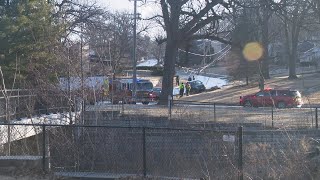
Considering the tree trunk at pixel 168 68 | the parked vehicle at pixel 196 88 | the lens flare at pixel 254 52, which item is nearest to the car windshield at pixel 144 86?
the parked vehicle at pixel 196 88

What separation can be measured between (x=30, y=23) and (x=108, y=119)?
38.8 feet

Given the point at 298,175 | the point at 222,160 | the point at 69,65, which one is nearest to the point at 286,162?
the point at 298,175

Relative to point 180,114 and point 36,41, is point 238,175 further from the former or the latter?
point 36,41

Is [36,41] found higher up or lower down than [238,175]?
higher up

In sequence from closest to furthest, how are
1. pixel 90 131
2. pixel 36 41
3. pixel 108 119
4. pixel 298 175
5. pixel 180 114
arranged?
pixel 298 175 < pixel 90 131 < pixel 108 119 < pixel 180 114 < pixel 36 41

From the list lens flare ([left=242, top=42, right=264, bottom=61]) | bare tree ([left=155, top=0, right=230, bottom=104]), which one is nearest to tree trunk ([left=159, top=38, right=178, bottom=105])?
bare tree ([left=155, top=0, right=230, bottom=104])

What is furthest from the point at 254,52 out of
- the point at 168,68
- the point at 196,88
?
the point at 168,68

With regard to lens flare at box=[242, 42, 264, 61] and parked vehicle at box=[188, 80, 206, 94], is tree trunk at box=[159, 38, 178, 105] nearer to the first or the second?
lens flare at box=[242, 42, 264, 61]

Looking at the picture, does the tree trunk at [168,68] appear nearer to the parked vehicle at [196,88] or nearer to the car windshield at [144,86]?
the car windshield at [144,86]

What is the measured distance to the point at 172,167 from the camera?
12344 mm

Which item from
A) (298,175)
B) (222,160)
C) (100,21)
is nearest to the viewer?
(298,175)

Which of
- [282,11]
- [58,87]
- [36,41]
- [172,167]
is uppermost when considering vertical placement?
[282,11]

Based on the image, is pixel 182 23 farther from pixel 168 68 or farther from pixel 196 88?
pixel 196 88

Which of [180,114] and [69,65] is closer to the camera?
[69,65]
